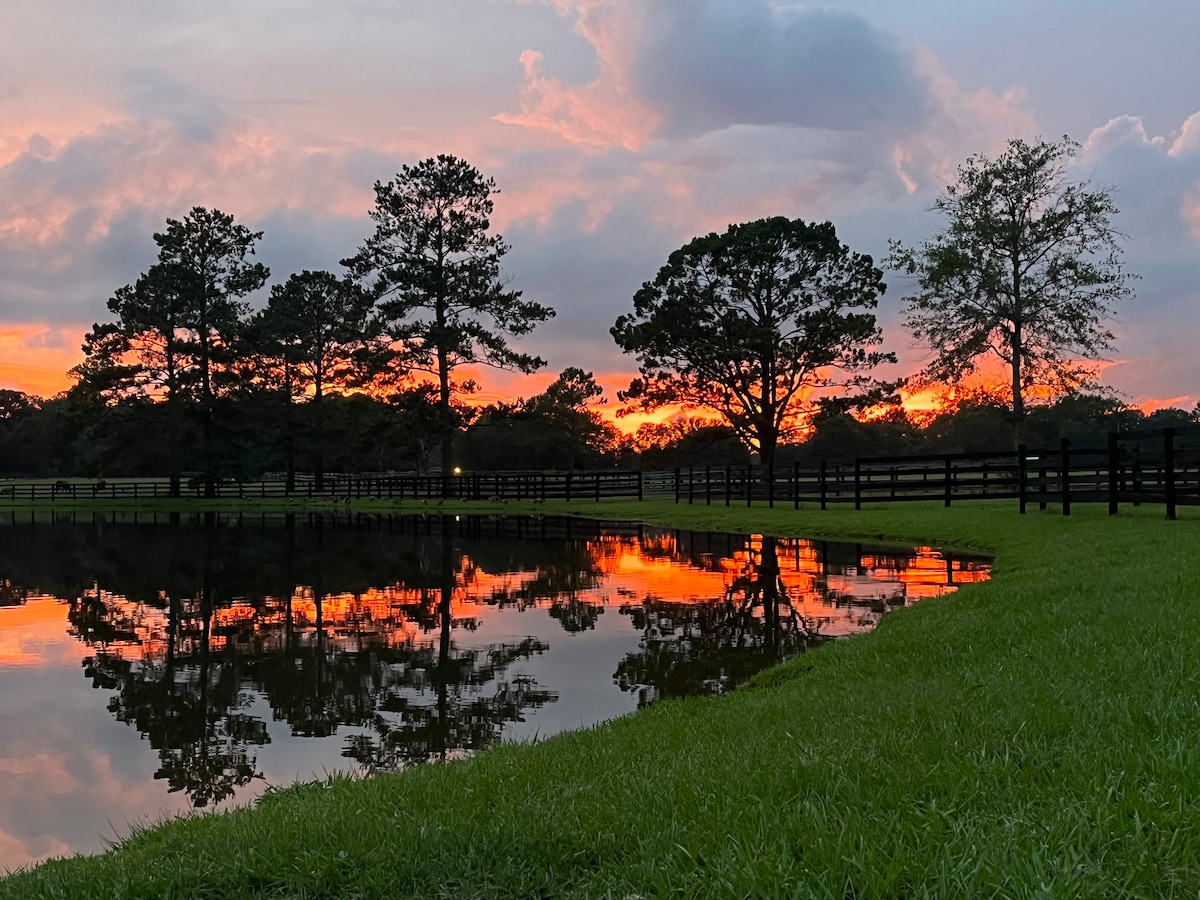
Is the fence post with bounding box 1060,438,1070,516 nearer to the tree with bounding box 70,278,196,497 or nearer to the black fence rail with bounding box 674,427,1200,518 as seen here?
the black fence rail with bounding box 674,427,1200,518

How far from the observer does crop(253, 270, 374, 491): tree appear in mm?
58844

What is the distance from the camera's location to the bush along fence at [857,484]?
19016 mm

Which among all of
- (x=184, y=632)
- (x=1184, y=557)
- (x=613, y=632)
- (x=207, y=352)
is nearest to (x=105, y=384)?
(x=207, y=352)

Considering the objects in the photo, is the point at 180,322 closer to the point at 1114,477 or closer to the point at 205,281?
the point at 205,281

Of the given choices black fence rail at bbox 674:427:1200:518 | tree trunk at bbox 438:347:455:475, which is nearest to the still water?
black fence rail at bbox 674:427:1200:518

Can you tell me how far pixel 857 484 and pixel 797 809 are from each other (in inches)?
1021

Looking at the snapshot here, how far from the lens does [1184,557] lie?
10.9m

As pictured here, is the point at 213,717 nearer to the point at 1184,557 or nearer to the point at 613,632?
the point at 613,632

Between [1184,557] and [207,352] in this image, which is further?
[207,352]

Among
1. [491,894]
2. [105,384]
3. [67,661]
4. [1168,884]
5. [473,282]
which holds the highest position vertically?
[473,282]

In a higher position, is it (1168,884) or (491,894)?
(1168,884)

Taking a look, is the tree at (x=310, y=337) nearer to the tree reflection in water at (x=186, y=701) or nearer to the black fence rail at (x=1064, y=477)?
the black fence rail at (x=1064, y=477)

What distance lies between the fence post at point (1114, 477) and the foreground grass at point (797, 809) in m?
14.8

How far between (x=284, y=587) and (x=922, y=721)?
13.0 meters
